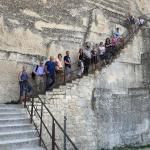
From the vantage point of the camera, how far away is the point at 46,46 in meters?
14.6

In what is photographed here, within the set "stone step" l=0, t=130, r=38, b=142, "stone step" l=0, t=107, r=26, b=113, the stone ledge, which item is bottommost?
"stone step" l=0, t=130, r=38, b=142

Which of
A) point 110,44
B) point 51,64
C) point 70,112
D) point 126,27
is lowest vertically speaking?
point 70,112

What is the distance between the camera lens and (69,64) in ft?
45.9

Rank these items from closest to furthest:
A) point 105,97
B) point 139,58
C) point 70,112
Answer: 1. point 70,112
2. point 105,97
3. point 139,58

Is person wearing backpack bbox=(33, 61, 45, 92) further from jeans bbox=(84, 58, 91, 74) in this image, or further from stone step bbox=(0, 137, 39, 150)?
stone step bbox=(0, 137, 39, 150)

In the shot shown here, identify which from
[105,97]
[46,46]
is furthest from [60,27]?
[105,97]

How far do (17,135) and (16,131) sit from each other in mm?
252

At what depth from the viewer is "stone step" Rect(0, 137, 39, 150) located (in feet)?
27.8

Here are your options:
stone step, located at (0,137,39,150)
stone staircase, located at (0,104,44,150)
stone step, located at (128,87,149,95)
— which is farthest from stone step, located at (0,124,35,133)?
stone step, located at (128,87,149,95)

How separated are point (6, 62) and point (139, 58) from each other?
674 centimetres

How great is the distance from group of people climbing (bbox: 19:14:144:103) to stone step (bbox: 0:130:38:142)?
2921mm

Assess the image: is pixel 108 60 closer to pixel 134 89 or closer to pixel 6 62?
pixel 134 89

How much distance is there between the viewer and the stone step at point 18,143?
334 inches

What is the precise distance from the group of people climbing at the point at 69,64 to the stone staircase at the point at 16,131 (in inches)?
74.0
